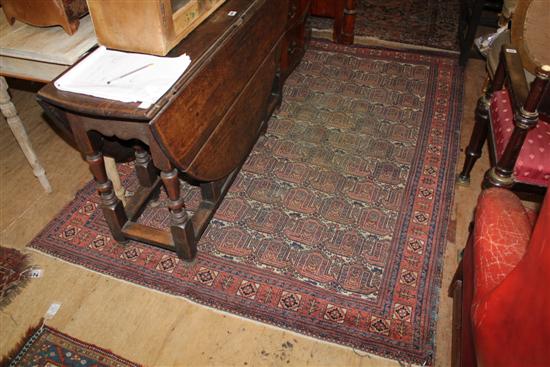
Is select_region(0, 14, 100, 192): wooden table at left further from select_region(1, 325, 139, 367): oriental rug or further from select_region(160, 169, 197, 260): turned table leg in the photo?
select_region(1, 325, 139, 367): oriental rug

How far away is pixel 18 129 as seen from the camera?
2.15m

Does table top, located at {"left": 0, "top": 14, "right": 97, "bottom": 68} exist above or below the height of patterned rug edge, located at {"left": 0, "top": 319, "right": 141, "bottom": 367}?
above

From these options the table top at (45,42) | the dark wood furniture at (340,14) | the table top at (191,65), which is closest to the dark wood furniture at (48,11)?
the table top at (45,42)

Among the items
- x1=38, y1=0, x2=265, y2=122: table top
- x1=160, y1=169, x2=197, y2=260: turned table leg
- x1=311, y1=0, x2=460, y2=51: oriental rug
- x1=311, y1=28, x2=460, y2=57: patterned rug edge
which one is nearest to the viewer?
x1=38, y1=0, x2=265, y2=122: table top

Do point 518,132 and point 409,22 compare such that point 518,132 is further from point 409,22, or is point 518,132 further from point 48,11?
point 409,22

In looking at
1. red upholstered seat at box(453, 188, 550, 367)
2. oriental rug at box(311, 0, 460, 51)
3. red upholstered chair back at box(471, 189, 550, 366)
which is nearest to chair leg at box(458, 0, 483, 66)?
oriental rug at box(311, 0, 460, 51)

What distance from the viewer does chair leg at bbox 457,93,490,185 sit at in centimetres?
220

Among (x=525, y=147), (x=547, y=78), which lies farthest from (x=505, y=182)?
(x=547, y=78)

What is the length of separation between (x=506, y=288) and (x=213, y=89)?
4.04ft

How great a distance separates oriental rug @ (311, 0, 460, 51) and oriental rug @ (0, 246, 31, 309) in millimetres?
3010

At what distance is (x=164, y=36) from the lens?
1.60m

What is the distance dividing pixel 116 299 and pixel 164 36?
1.14m

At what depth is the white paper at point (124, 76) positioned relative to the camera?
149 cm

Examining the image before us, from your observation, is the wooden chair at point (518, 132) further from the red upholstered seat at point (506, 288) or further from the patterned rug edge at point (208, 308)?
the patterned rug edge at point (208, 308)
